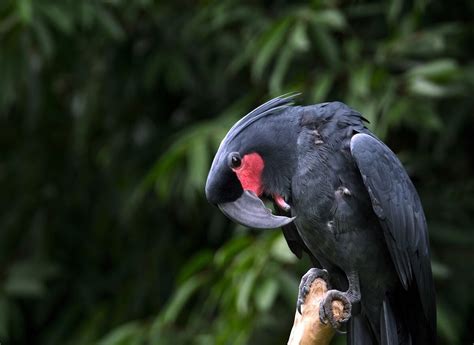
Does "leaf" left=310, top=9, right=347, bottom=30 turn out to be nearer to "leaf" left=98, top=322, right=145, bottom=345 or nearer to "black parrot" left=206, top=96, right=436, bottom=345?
"black parrot" left=206, top=96, right=436, bottom=345

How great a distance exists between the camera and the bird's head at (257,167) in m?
2.57

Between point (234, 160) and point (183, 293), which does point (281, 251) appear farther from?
point (234, 160)

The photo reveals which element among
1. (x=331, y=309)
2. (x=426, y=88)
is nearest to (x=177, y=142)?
(x=426, y=88)

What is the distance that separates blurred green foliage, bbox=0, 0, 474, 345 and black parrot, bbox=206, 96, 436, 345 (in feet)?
2.80

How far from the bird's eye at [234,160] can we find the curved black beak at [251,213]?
8 centimetres

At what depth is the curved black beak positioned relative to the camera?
2521 millimetres

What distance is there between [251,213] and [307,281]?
31 centimetres

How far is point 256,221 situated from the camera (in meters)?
2.52

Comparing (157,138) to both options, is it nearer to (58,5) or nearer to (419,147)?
(58,5)

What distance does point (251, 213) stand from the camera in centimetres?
255

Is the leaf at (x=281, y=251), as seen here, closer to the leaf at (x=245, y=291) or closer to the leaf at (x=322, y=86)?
the leaf at (x=245, y=291)

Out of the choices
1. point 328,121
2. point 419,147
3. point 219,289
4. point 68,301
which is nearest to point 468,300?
point 419,147

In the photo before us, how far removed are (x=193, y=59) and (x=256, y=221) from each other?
7.21ft

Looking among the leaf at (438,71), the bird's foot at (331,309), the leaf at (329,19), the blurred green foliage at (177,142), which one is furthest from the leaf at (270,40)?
the bird's foot at (331,309)
